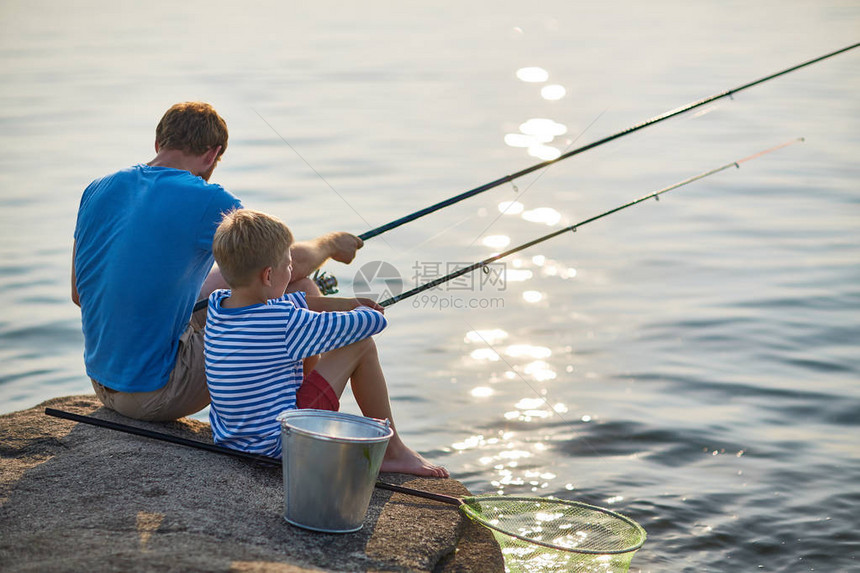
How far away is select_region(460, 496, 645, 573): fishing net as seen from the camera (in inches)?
122

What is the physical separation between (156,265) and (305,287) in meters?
0.50

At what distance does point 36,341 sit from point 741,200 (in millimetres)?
5812

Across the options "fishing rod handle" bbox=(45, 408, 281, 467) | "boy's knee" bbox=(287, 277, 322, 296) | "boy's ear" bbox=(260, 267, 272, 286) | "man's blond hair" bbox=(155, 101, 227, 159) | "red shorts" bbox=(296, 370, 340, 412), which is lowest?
"fishing rod handle" bbox=(45, 408, 281, 467)

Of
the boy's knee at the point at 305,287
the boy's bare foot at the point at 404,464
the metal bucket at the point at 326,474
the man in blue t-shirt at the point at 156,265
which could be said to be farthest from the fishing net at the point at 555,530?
the man in blue t-shirt at the point at 156,265

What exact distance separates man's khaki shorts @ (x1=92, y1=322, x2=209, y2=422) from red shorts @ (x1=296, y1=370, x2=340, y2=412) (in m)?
0.40

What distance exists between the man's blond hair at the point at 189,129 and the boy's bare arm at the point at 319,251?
1.38 ft

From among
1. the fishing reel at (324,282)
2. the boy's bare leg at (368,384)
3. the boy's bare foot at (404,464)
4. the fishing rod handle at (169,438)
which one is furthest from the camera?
the fishing reel at (324,282)

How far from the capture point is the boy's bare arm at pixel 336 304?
320 centimetres

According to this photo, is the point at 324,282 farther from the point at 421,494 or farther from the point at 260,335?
the point at 421,494

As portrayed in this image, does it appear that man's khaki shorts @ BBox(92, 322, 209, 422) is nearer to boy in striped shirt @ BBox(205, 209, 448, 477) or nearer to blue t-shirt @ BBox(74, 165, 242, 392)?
blue t-shirt @ BBox(74, 165, 242, 392)

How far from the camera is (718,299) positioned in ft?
21.5

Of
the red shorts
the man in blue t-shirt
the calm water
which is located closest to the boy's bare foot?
the red shorts

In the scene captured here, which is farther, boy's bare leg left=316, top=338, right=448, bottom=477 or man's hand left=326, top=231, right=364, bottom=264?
man's hand left=326, top=231, right=364, bottom=264

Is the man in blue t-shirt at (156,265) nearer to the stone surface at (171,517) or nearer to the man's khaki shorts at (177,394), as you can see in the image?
the man's khaki shorts at (177,394)
